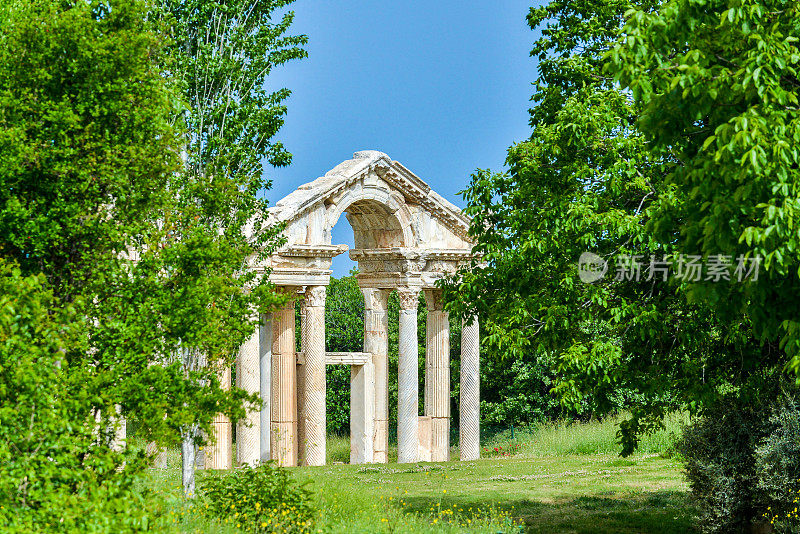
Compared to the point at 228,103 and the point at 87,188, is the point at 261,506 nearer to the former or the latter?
the point at 87,188

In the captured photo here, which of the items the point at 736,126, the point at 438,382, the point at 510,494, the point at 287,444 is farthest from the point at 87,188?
the point at 438,382

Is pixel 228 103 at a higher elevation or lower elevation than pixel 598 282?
higher

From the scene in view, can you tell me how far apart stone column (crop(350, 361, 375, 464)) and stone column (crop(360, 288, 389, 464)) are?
6.3 inches

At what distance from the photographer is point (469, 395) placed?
3084cm

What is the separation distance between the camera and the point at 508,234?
49.4 feet

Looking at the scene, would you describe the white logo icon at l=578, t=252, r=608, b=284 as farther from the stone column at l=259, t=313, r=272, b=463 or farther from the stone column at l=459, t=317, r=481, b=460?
the stone column at l=459, t=317, r=481, b=460

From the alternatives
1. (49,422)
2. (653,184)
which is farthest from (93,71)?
(653,184)

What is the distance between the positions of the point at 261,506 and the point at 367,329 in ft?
64.1

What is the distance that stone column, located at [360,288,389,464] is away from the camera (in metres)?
31.1

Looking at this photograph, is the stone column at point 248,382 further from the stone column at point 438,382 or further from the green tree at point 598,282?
the green tree at point 598,282

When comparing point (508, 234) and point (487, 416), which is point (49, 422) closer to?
point (508, 234)

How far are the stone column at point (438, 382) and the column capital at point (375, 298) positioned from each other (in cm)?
145

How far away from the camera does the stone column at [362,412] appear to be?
102ft

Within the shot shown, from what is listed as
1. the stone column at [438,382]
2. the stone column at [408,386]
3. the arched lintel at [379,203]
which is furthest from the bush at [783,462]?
the stone column at [438,382]
